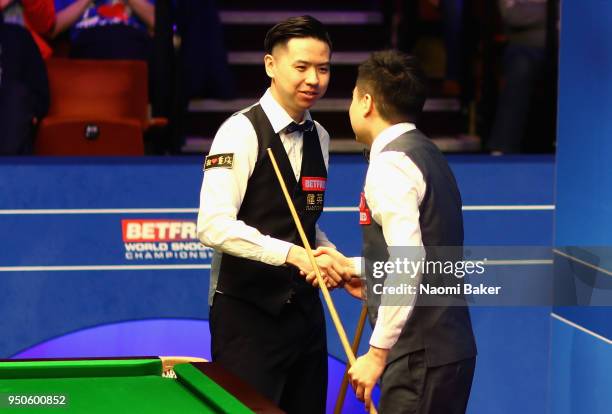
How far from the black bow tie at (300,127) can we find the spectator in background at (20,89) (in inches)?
109

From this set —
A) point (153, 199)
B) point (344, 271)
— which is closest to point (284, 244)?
point (344, 271)

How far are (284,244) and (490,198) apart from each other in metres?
1.78

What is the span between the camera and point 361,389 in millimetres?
2994

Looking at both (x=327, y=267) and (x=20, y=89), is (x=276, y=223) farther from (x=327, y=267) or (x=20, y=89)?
(x=20, y=89)

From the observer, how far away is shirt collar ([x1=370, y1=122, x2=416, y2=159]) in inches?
124

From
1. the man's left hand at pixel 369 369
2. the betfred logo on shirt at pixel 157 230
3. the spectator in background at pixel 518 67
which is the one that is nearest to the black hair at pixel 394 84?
the man's left hand at pixel 369 369

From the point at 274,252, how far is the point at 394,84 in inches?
23.9

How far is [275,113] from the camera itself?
11.8 ft

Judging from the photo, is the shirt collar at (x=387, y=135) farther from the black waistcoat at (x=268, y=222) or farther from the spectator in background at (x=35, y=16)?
the spectator in background at (x=35, y=16)

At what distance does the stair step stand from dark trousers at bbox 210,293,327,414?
182 inches

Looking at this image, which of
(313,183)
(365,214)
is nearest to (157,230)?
(313,183)

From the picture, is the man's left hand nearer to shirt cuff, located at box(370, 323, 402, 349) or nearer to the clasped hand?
shirt cuff, located at box(370, 323, 402, 349)

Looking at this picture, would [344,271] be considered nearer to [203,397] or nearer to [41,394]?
[203,397]

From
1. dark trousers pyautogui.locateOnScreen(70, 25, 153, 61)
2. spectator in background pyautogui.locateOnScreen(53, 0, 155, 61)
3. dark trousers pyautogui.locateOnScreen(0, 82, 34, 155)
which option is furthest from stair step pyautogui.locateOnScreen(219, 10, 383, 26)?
dark trousers pyautogui.locateOnScreen(0, 82, 34, 155)
